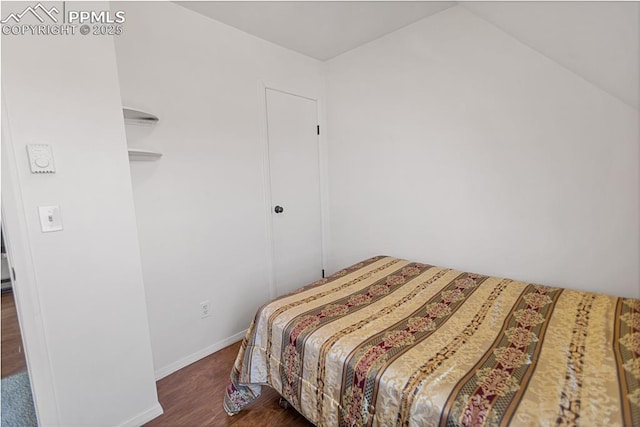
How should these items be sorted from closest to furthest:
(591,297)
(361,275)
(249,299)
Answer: (591,297), (361,275), (249,299)

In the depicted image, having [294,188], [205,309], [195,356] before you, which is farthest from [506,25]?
[195,356]

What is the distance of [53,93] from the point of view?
4.20 ft

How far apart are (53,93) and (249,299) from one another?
6.08 feet

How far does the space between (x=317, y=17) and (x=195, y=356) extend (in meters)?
2.67

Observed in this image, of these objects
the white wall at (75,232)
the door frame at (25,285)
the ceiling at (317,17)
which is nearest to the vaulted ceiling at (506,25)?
the ceiling at (317,17)

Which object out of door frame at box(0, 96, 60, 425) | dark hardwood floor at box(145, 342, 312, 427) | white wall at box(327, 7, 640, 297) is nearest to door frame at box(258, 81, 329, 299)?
white wall at box(327, 7, 640, 297)

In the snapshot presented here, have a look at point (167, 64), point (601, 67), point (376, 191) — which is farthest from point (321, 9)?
point (601, 67)

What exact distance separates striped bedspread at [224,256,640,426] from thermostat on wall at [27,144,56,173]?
1194 millimetres

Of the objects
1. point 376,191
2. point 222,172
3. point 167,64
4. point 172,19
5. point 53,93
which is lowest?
point 376,191

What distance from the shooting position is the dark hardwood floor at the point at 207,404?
1.62 m

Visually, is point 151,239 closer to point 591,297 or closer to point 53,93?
point 53,93

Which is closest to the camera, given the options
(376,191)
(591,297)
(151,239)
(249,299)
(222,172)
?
(591,297)

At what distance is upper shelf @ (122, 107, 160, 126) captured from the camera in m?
1.68

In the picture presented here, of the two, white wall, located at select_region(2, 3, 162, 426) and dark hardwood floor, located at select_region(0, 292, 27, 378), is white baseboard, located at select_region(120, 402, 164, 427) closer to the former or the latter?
white wall, located at select_region(2, 3, 162, 426)
